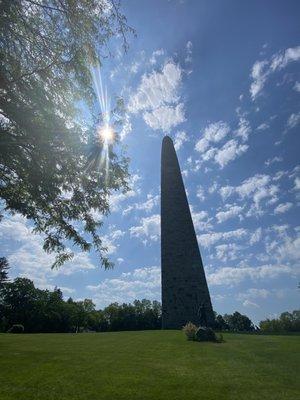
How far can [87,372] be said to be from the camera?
9352mm

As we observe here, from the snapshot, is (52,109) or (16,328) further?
(16,328)

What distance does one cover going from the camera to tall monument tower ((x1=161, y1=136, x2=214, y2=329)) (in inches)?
1282

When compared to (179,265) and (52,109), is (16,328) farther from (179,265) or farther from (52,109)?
(52,109)

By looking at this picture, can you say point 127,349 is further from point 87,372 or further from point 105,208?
point 105,208

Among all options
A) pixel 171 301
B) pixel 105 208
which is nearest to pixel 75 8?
pixel 105 208

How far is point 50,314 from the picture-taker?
56219 millimetres

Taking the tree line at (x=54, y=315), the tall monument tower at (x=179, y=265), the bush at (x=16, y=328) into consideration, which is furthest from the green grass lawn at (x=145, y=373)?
the tree line at (x=54, y=315)

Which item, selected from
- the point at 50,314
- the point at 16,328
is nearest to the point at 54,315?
the point at 50,314

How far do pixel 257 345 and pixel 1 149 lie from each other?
12.6m

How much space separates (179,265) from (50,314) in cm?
3034

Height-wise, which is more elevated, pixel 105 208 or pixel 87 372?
pixel 105 208

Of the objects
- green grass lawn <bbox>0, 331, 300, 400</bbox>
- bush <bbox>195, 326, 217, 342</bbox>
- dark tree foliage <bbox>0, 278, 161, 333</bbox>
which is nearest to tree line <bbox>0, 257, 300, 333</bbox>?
dark tree foliage <bbox>0, 278, 161, 333</bbox>

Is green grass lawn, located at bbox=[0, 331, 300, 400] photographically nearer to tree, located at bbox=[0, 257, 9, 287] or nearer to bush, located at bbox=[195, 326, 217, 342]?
bush, located at bbox=[195, 326, 217, 342]

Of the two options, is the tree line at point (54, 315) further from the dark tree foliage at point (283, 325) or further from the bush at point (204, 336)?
the bush at point (204, 336)
